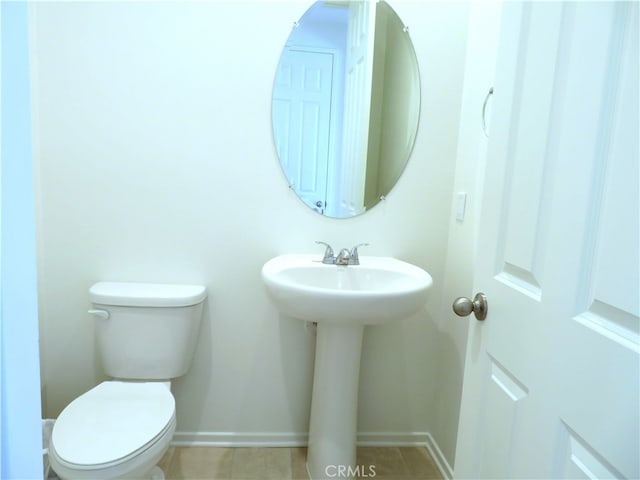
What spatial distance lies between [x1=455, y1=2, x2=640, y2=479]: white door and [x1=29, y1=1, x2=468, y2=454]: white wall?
92 centimetres

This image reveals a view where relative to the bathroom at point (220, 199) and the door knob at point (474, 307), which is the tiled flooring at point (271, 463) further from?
the door knob at point (474, 307)

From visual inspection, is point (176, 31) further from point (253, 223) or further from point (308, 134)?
point (253, 223)

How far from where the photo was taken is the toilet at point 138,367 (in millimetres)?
1260

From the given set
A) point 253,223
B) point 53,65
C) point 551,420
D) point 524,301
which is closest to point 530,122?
point 524,301

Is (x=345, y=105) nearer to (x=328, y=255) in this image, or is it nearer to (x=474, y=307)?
(x=328, y=255)

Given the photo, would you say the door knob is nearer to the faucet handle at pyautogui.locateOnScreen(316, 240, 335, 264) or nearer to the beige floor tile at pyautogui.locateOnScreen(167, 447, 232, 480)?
the faucet handle at pyautogui.locateOnScreen(316, 240, 335, 264)

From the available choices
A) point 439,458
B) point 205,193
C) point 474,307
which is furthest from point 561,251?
point 439,458

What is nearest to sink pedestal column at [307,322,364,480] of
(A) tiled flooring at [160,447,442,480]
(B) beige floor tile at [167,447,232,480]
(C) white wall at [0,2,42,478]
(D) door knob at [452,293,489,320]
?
(A) tiled flooring at [160,447,442,480]

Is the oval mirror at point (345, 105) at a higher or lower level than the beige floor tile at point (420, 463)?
higher

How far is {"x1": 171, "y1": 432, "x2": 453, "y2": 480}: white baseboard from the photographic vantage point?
185 cm

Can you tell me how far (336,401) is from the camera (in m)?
1.58

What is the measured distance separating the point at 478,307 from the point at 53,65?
1.70m

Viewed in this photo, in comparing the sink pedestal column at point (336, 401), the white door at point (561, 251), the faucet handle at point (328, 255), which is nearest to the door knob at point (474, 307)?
the white door at point (561, 251)

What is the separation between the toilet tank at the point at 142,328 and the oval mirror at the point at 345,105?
662 mm
